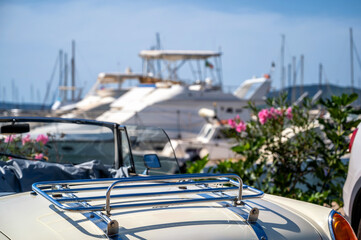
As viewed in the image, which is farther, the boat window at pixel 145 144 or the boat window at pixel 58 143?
the boat window at pixel 58 143

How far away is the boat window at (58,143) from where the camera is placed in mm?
4473

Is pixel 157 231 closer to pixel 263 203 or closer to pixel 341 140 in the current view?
pixel 263 203

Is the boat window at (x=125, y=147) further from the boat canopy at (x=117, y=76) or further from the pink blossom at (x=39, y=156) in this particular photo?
the boat canopy at (x=117, y=76)

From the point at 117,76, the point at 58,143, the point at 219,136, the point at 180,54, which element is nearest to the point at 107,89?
the point at 117,76

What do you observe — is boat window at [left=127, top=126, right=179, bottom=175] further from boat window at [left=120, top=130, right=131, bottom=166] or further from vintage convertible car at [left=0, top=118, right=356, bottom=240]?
vintage convertible car at [left=0, top=118, right=356, bottom=240]

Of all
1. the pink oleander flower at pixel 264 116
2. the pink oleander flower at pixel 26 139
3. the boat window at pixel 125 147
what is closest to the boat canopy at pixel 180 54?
the pink oleander flower at pixel 264 116

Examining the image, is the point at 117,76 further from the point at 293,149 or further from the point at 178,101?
the point at 293,149

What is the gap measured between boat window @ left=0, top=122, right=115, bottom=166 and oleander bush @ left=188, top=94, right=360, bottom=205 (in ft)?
5.15

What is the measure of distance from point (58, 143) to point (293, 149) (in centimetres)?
348

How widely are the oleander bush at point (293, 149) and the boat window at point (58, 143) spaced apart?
157 centimetres

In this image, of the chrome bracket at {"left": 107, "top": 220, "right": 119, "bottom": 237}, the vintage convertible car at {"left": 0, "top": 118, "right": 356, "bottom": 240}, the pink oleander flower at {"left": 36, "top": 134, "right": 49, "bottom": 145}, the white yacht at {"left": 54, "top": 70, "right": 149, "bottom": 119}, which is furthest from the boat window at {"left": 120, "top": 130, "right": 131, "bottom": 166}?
the white yacht at {"left": 54, "top": 70, "right": 149, "bottom": 119}

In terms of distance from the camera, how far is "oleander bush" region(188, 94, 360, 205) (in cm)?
577

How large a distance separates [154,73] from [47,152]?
24.4 metres

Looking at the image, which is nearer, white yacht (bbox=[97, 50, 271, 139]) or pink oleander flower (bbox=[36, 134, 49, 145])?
pink oleander flower (bbox=[36, 134, 49, 145])
